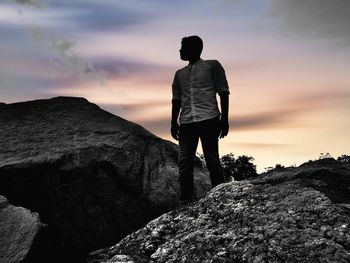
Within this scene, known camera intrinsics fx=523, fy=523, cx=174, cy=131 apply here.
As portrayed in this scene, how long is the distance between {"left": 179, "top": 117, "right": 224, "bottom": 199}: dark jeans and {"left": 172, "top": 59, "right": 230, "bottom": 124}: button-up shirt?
96mm

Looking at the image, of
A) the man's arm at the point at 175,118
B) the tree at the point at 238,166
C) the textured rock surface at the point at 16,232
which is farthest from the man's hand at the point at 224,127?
the tree at the point at 238,166

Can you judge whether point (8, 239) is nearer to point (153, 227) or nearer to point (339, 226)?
point (153, 227)

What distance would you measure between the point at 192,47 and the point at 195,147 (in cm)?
126

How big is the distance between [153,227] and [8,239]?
1839 mm

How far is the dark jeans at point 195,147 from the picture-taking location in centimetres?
632

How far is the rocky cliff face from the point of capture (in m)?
8.09

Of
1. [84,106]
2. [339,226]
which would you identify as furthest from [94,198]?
[339,226]

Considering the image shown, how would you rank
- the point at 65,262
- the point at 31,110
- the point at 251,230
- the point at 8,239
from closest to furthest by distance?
the point at 251,230 → the point at 8,239 → the point at 65,262 → the point at 31,110

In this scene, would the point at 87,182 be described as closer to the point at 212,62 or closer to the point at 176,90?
the point at 176,90

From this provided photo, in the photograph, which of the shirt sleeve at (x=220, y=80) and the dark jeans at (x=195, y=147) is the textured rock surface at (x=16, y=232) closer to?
the dark jeans at (x=195, y=147)

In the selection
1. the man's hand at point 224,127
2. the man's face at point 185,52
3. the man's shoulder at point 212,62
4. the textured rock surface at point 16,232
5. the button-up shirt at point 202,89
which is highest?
the man's face at point 185,52

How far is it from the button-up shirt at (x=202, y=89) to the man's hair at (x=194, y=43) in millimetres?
177

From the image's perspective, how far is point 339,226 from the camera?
178 inches

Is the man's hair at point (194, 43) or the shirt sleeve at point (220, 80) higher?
the man's hair at point (194, 43)
